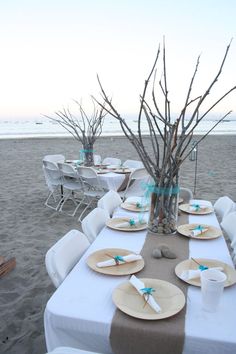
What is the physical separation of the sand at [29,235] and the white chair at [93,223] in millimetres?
754

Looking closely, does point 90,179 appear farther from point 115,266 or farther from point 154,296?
point 154,296

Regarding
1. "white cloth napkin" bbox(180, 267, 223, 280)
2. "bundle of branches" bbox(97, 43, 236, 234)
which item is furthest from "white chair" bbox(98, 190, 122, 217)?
"white cloth napkin" bbox(180, 267, 223, 280)

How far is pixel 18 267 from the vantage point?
3234 mm

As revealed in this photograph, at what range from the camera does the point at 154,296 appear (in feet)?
4.49

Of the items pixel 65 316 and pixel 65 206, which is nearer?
pixel 65 316

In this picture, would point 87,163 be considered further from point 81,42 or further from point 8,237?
point 81,42

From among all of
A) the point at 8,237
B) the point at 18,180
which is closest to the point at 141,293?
the point at 8,237

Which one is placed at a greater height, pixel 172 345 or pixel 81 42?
pixel 81 42

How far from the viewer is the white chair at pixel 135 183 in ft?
15.6

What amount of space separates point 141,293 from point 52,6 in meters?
7.37

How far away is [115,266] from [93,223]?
77 centimetres

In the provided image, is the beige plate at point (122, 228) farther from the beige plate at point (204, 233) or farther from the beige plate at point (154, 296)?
the beige plate at point (154, 296)

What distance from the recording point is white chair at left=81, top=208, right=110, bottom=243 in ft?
7.69

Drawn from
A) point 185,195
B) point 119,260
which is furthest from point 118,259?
point 185,195
